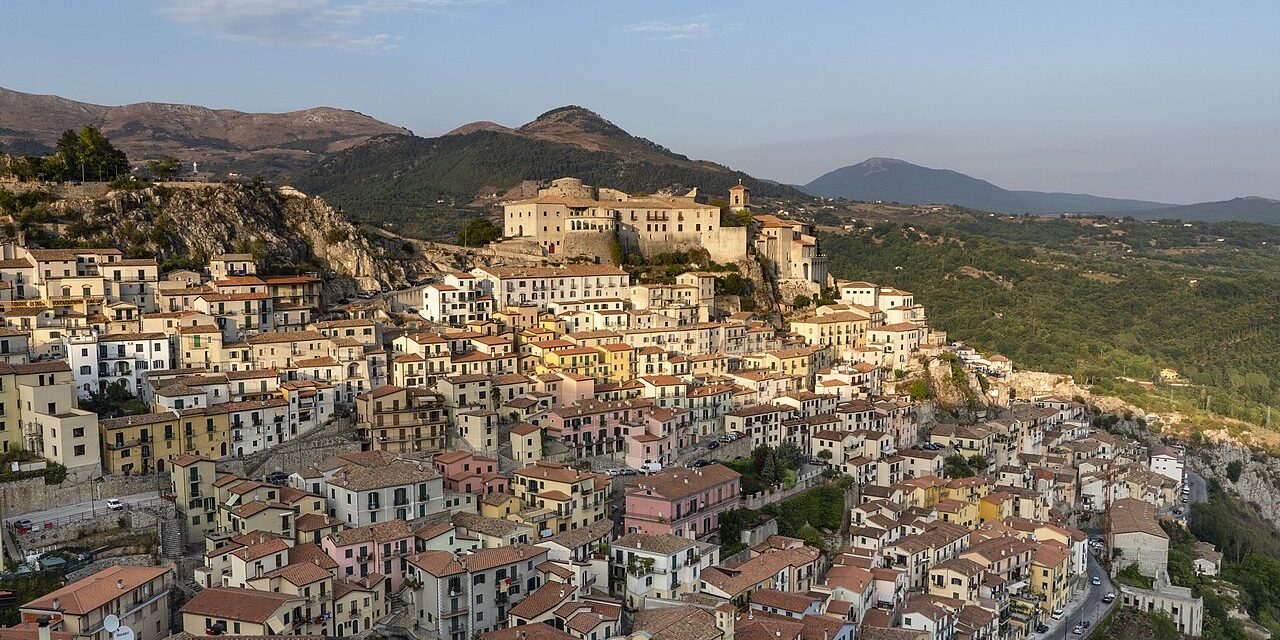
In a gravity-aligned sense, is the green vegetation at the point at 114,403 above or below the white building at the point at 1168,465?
above

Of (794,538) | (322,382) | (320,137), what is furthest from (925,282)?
(320,137)

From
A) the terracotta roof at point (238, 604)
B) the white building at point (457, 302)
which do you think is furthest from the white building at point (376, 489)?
the white building at point (457, 302)

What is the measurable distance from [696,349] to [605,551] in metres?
16.3

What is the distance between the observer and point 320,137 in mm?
145750

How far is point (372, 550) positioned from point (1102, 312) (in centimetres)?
6042

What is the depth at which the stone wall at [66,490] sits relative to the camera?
23.0 meters

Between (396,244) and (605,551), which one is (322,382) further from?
(396,244)

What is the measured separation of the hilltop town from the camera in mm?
22438

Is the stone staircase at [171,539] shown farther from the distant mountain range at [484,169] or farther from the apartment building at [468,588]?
the distant mountain range at [484,169]

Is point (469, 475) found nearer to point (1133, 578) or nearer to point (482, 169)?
point (1133, 578)

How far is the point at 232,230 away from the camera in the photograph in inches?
1645

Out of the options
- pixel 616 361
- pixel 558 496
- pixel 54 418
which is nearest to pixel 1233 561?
pixel 616 361

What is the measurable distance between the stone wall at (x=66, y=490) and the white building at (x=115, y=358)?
16.4 ft

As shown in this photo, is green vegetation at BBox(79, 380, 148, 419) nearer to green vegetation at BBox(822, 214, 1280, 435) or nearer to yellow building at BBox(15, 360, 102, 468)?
yellow building at BBox(15, 360, 102, 468)
